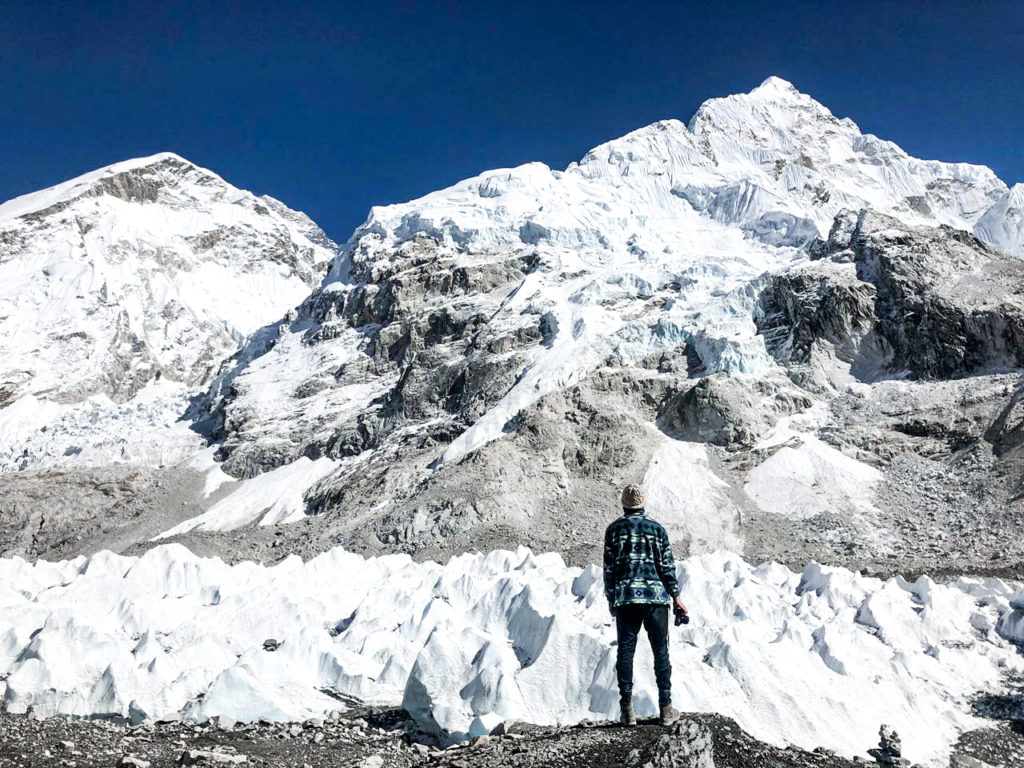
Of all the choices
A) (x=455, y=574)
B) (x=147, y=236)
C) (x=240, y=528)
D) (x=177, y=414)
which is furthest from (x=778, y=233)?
(x=147, y=236)

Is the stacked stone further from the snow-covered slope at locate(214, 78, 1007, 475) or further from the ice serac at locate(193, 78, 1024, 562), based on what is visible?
the snow-covered slope at locate(214, 78, 1007, 475)

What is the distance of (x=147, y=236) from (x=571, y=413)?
117 meters

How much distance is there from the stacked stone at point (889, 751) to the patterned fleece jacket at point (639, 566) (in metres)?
5.70

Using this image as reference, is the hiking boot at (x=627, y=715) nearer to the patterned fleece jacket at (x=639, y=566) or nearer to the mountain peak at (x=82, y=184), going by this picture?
the patterned fleece jacket at (x=639, y=566)

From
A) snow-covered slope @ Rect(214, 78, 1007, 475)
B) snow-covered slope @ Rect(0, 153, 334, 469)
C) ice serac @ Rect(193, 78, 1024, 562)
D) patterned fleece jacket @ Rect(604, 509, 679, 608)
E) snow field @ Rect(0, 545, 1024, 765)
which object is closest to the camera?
patterned fleece jacket @ Rect(604, 509, 679, 608)

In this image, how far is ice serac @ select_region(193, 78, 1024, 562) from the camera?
47.8 metres

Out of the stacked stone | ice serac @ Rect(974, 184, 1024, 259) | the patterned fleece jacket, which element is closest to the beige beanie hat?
the patterned fleece jacket

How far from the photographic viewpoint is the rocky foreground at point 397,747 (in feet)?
21.9

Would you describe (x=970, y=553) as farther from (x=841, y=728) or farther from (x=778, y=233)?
(x=778, y=233)

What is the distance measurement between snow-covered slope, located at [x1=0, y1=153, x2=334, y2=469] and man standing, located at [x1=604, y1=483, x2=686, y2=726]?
8668cm

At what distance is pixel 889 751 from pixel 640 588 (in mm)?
6610

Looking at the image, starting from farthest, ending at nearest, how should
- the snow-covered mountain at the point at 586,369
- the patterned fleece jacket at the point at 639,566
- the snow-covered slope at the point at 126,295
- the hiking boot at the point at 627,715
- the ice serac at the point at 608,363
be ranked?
1. the snow-covered slope at the point at 126,295
2. the ice serac at the point at 608,363
3. the snow-covered mountain at the point at 586,369
4. the hiking boot at the point at 627,715
5. the patterned fleece jacket at the point at 639,566

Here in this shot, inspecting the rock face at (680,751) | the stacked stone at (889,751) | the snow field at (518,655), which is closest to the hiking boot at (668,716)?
the rock face at (680,751)

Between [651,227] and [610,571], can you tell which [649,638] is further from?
[651,227]
